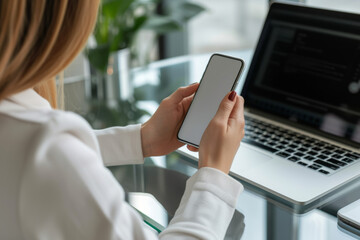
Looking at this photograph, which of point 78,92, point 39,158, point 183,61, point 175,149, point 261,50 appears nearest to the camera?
point 39,158

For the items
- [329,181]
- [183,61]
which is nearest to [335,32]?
[329,181]

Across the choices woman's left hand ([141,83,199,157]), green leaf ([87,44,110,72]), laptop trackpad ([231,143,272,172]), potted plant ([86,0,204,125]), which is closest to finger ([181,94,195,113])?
woman's left hand ([141,83,199,157])

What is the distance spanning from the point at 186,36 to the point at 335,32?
5.00 ft

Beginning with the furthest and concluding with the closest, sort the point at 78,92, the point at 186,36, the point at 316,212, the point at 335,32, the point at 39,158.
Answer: the point at 186,36 < the point at 78,92 < the point at 335,32 < the point at 316,212 < the point at 39,158

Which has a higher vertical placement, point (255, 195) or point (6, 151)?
point (6, 151)

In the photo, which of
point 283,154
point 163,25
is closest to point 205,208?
point 283,154

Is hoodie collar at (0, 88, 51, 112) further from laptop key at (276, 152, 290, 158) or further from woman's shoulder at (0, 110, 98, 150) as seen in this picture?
laptop key at (276, 152, 290, 158)

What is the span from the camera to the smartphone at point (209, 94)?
2.62 ft

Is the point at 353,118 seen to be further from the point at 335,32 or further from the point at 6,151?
→ the point at 6,151

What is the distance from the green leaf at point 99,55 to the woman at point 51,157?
1092 mm

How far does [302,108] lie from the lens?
0.99m

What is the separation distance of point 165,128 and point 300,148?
249 mm

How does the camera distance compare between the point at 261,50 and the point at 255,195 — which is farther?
the point at 261,50

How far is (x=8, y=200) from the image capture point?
1.69 feet
